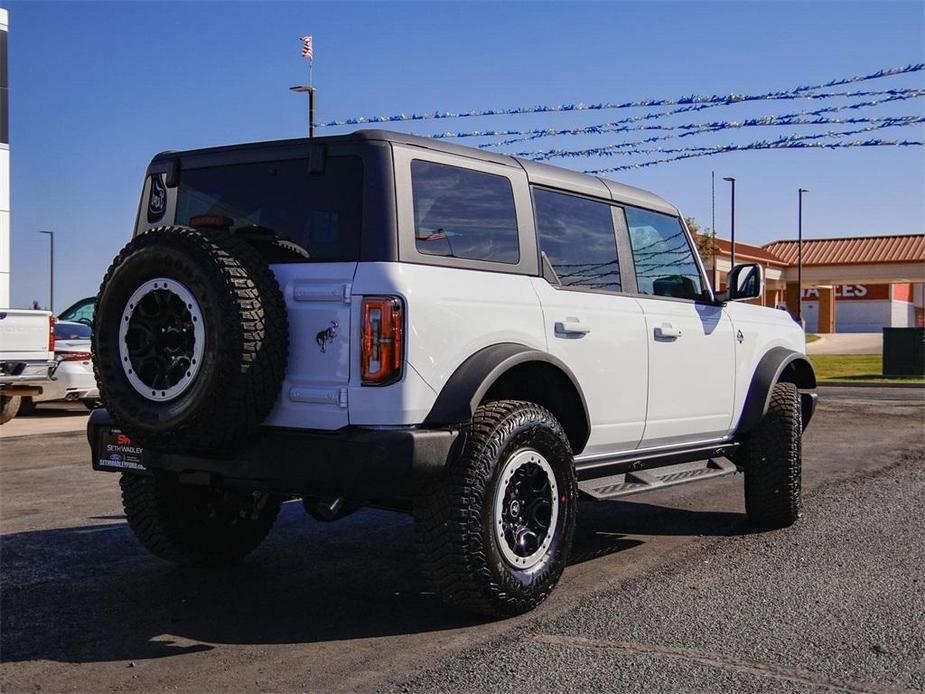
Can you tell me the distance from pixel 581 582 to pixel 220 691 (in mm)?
2156

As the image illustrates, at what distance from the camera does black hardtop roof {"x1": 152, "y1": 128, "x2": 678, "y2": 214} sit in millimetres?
4578

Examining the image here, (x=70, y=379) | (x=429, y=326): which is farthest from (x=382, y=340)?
(x=70, y=379)

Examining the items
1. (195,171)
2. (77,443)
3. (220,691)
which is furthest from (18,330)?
(220,691)

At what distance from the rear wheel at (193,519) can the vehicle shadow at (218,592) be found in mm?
113

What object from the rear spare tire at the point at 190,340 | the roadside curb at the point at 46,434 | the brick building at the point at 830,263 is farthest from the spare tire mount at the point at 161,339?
the brick building at the point at 830,263

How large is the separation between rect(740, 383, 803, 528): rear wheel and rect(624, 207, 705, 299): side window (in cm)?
100

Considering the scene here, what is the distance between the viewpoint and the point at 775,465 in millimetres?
6676

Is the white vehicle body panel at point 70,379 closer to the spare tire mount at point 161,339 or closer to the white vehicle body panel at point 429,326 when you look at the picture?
the spare tire mount at point 161,339

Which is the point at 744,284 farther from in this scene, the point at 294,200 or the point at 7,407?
the point at 7,407

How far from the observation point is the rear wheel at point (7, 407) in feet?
43.0

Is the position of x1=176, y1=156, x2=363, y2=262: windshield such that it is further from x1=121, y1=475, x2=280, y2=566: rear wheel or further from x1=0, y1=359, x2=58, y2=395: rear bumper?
x1=0, y1=359, x2=58, y2=395: rear bumper

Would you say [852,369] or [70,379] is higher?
[70,379]

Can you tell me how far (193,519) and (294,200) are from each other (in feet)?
6.18

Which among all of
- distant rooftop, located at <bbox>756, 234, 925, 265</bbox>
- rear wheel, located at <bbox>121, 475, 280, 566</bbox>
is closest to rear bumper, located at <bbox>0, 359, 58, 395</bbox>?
rear wheel, located at <bbox>121, 475, 280, 566</bbox>
